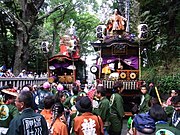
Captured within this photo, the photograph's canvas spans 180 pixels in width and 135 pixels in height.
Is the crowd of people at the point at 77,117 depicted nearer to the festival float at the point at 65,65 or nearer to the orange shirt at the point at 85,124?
the orange shirt at the point at 85,124

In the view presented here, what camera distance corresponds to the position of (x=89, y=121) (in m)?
4.77

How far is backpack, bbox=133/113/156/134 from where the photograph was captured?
366cm

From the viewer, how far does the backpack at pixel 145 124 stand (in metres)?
3.66

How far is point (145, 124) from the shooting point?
3.69m

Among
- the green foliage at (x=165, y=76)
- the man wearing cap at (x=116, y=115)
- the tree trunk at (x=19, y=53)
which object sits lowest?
the man wearing cap at (x=116, y=115)

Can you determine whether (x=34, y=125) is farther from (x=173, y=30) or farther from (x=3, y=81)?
(x=173, y=30)

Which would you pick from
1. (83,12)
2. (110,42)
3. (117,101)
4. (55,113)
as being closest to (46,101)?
(55,113)

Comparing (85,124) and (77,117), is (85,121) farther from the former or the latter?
(77,117)

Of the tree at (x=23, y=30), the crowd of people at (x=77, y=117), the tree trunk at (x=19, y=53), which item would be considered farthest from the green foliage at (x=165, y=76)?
the tree trunk at (x=19, y=53)

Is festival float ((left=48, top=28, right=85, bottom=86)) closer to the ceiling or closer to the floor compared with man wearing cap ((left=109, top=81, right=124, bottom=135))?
closer to the ceiling

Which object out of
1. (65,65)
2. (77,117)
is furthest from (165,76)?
(77,117)

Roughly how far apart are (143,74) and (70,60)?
6.18m

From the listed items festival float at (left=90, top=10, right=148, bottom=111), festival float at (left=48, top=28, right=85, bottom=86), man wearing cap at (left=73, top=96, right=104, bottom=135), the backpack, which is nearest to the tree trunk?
festival float at (left=48, top=28, right=85, bottom=86)

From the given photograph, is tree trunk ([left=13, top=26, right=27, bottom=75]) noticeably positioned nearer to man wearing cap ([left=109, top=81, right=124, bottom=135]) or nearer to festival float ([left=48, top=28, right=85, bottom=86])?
festival float ([left=48, top=28, right=85, bottom=86])
